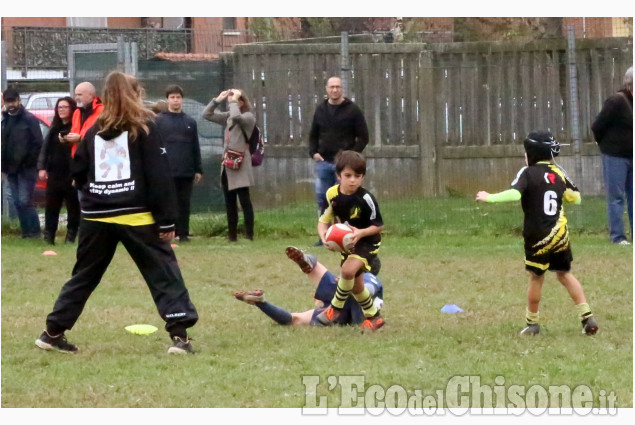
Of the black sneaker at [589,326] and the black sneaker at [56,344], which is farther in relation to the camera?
the black sneaker at [589,326]

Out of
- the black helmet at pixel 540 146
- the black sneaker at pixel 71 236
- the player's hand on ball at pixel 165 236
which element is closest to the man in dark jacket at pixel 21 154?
the black sneaker at pixel 71 236

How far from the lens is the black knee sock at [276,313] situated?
9.30 metres

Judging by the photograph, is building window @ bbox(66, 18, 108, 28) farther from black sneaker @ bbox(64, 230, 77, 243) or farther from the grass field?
the grass field

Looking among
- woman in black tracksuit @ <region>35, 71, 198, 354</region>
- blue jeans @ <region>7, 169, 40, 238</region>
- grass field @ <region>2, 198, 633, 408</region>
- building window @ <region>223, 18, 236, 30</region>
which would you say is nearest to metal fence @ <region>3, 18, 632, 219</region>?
building window @ <region>223, 18, 236, 30</region>

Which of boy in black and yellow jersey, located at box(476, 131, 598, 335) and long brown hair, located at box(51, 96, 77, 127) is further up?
long brown hair, located at box(51, 96, 77, 127)

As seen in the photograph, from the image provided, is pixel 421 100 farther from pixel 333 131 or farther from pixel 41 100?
pixel 41 100

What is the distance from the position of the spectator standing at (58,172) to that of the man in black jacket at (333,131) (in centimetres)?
290

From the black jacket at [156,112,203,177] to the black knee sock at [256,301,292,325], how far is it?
5959mm

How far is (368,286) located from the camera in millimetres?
9398

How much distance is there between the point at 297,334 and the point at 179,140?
6571 millimetres

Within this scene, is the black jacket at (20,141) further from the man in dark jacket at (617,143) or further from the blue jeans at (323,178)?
the man in dark jacket at (617,143)

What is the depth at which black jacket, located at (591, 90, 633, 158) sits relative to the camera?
45.6ft

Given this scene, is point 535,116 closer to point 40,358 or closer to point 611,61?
point 611,61
